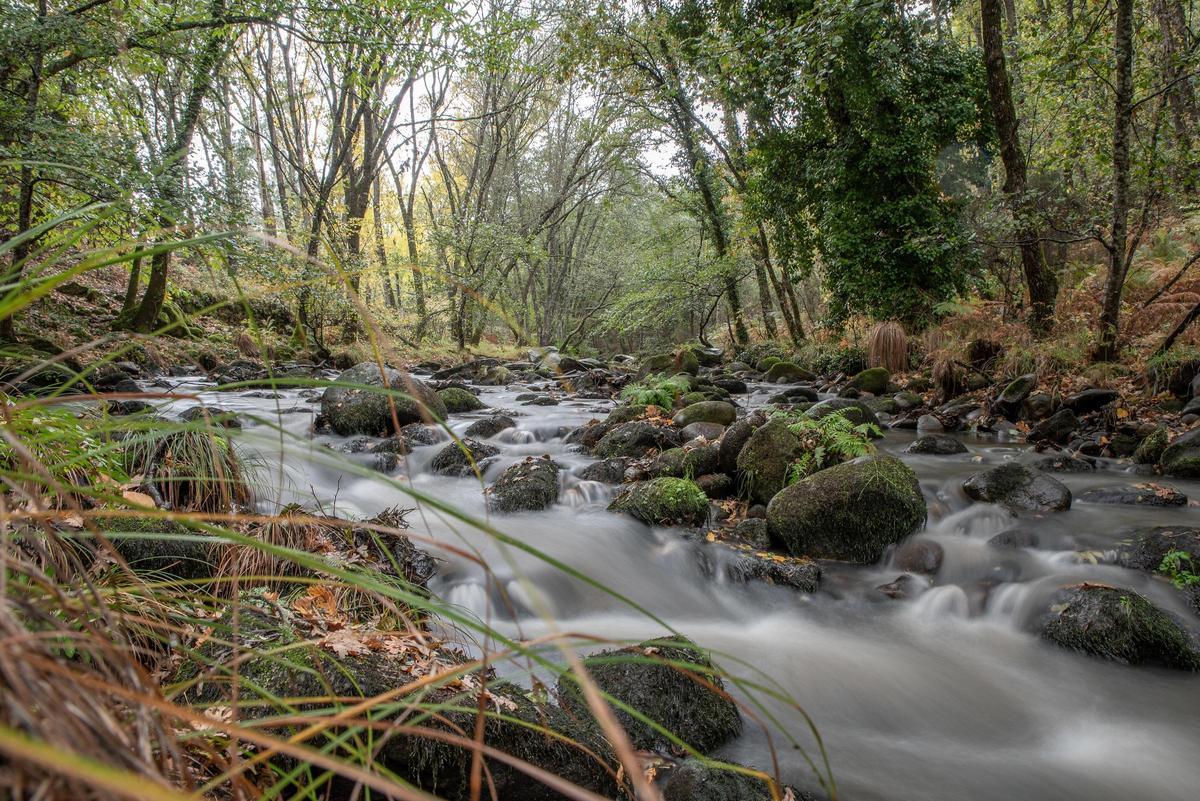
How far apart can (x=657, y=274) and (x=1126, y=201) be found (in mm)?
11707

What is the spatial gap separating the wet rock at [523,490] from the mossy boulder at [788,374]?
941cm

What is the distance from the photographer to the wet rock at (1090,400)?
739 cm

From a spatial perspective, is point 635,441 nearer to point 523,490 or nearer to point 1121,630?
point 523,490

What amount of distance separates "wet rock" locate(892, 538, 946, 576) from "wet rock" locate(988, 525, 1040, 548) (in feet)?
1.66

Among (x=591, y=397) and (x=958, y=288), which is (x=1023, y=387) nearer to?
(x=958, y=288)

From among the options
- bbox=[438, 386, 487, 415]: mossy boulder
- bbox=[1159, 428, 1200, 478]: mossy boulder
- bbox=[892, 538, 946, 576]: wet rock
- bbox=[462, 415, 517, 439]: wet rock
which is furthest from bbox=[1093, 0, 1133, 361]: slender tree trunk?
bbox=[438, 386, 487, 415]: mossy boulder

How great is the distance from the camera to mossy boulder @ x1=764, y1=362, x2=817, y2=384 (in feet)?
46.2

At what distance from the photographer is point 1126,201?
7.16 metres

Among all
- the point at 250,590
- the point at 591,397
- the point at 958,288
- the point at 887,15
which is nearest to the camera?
the point at 250,590

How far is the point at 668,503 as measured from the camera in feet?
17.7

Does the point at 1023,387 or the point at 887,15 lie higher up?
the point at 887,15

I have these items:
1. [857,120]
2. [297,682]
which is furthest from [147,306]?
[857,120]

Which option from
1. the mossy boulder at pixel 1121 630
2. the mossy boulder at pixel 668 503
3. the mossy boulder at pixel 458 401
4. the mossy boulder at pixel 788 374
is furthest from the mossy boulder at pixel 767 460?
the mossy boulder at pixel 788 374

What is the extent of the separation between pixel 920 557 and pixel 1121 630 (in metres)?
1.37
